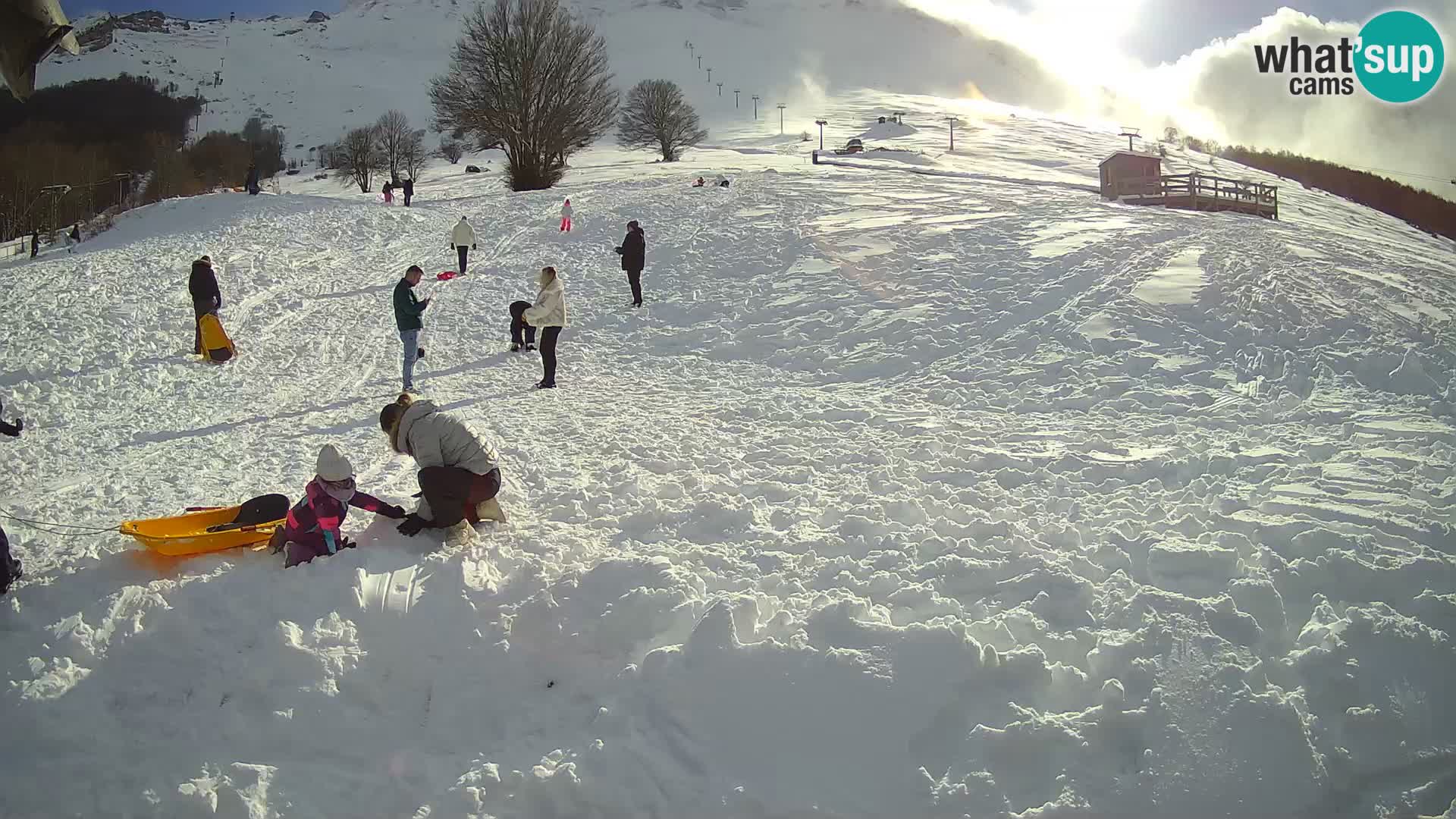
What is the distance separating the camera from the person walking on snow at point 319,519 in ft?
15.9

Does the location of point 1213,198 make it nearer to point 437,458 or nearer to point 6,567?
point 437,458

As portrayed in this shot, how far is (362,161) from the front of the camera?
67.2 m

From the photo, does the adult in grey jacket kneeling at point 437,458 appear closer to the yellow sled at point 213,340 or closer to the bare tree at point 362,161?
the yellow sled at point 213,340

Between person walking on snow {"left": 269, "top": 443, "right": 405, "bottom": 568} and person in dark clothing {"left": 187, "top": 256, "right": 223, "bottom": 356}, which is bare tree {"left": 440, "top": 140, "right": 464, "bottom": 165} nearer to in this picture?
person in dark clothing {"left": 187, "top": 256, "right": 223, "bottom": 356}

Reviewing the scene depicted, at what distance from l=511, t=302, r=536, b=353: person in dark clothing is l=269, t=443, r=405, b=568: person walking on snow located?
7.66 metres

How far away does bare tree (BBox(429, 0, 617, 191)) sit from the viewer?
122 feet

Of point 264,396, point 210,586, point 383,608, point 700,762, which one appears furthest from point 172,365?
point 700,762

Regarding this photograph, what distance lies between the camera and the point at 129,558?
190 inches

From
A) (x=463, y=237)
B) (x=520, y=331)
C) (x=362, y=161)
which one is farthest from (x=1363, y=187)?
(x=362, y=161)

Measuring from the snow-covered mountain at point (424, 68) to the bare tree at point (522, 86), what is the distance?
7822cm

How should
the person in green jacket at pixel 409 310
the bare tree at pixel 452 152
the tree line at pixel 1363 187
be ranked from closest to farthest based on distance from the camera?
the person in green jacket at pixel 409 310, the tree line at pixel 1363 187, the bare tree at pixel 452 152

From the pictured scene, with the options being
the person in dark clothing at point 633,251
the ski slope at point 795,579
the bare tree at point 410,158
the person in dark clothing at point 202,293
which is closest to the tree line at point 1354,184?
the ski slope at point 795,579

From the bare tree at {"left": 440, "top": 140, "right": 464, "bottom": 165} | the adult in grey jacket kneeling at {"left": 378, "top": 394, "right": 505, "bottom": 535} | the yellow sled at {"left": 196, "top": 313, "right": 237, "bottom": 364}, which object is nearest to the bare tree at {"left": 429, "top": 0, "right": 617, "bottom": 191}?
the yellow sled at {"left": 196, "top": 313, "right": 237, "bottom": 364}

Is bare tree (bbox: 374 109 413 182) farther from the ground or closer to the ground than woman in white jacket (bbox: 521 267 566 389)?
farther from the ground
